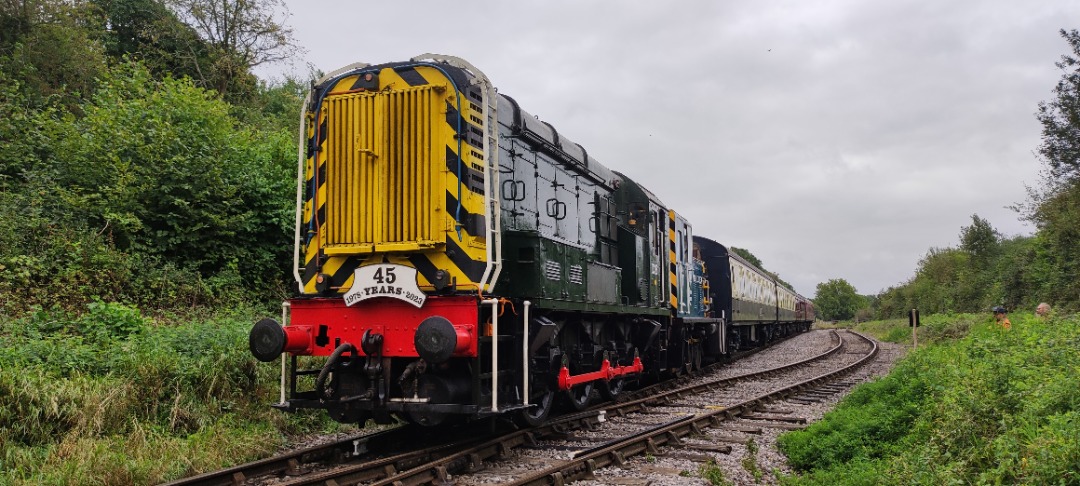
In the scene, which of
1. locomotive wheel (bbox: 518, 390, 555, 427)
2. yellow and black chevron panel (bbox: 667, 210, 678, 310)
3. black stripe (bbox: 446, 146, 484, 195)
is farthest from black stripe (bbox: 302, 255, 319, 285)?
yellow and black chevron panel (bbox: 667, 210, 678, 310)

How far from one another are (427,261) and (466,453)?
5.51ft

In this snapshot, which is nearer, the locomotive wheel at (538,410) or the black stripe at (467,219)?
the black stripe at (467,219)

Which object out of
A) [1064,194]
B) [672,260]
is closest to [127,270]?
[672,260]

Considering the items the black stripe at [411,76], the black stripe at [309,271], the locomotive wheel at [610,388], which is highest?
the black stripe at [411,76]

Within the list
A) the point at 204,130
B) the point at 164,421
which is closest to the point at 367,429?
the point at 164,421

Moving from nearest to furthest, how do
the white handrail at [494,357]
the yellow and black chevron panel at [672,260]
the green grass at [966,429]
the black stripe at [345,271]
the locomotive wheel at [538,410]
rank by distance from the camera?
the green grass at [966,429], the white handrail at [494,357], the black stripe at [345,271], the locomotive wheel at [538,410], the yellow and black chevron panel at [672,260]

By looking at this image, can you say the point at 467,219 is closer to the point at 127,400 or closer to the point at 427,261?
the point at 427,261

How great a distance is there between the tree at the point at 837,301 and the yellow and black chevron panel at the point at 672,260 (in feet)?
327

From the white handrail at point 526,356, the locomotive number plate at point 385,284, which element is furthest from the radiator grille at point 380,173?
the white handrail at point 526,356

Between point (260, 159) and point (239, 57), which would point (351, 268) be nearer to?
→ point (260, 159)

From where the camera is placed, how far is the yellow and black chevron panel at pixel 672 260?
12078 mm

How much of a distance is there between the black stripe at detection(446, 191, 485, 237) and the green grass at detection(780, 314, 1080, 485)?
10.6 feet

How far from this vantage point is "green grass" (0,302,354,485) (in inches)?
202

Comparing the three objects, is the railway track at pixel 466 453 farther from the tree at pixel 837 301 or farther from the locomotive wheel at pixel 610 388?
the tree at pixel 837 301
